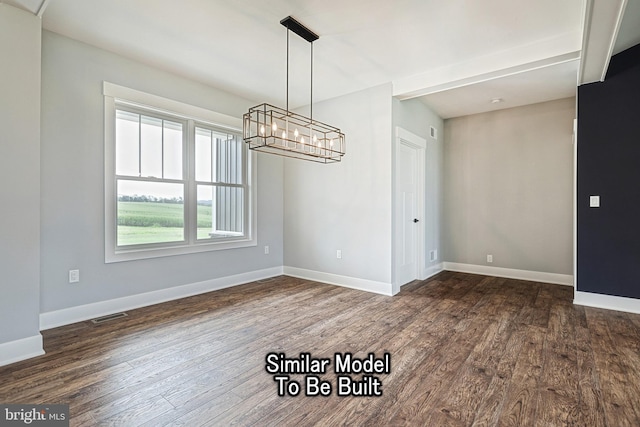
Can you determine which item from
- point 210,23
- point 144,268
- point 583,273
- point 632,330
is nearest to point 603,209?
point 583,273

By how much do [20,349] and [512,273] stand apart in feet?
19.6

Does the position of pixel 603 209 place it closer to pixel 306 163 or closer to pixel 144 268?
pixel 306 163

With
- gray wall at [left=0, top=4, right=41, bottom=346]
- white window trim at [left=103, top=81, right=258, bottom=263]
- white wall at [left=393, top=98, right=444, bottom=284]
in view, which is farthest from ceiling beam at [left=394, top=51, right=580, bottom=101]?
gray wall at [left=0, top=4, right=41, bottom=346]

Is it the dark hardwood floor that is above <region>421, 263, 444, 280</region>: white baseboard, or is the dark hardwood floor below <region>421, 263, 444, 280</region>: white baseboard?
below

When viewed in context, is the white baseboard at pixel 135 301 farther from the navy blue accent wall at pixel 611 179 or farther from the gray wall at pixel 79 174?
the navy blue accent wall at pixel 611 179

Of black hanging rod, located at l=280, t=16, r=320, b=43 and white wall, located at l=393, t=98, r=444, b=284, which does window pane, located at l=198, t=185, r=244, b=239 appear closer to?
black hanging rod, located at l=280, t=16, r=320, b=43

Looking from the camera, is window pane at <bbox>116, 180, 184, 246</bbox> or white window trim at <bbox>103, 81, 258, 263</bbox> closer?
white window trim at <bbox>103, 81, 258, 263</bbox>

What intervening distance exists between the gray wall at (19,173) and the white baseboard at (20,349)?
0.03 m

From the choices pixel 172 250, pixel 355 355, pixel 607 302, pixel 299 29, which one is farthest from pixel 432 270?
pixel 299 29

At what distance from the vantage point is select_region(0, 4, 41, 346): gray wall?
7.54ft

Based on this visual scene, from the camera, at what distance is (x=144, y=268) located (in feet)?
11.8

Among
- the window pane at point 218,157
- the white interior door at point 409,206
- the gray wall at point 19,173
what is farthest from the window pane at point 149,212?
the white interior door at point 409,206

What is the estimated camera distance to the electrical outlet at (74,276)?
120 inches

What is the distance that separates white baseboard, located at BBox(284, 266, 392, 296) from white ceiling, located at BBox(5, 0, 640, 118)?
8.23 ft
